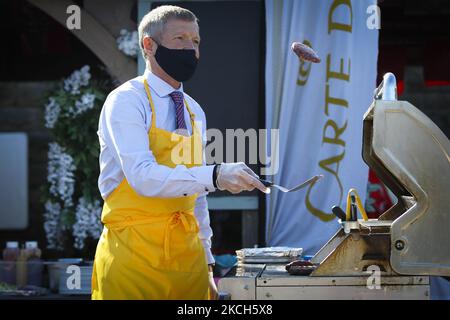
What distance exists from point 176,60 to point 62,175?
4401 millimetres

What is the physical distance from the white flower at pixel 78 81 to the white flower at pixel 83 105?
0.13 metres

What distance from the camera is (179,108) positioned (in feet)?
11.4

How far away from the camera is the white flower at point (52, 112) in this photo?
302 inches

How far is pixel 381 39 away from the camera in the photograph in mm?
8531

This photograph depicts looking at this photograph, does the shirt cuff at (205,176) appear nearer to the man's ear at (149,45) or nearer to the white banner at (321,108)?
the man's ear at (149,45)

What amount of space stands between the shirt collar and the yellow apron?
15 centimetres

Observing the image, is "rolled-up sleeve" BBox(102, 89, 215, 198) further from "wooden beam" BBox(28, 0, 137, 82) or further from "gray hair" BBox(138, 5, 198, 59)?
"wooden beam" BBox(28, 0, 137, 82)

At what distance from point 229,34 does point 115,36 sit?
101 centimetres

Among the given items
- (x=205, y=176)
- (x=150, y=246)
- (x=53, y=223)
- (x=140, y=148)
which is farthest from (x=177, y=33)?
(x=53, y=223)

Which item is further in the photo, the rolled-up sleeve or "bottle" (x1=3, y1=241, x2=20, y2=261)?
"bottle" (x1=3, y1=241, x2=20, y2=261)

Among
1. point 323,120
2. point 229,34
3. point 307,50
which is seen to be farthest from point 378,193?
point 307,50

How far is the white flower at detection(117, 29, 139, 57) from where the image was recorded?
721 cm

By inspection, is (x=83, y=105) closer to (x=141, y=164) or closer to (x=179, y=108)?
(x=179, y=108)

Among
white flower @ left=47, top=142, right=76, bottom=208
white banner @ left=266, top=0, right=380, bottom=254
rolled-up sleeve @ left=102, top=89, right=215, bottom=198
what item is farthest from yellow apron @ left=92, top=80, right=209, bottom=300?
white flower @ left=47, top=142, right=76, bottom=208
